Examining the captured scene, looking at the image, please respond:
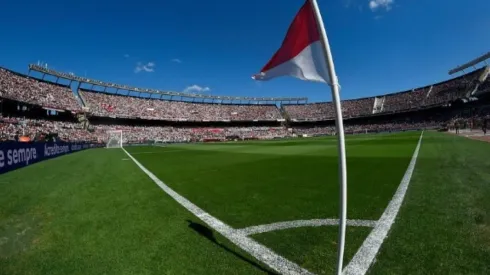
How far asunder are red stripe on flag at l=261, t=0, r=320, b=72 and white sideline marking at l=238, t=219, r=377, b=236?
2.22 m

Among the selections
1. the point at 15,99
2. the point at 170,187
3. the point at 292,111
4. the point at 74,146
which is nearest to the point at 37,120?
the point at 15,99

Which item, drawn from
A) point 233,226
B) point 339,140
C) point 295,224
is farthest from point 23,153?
point 339,140

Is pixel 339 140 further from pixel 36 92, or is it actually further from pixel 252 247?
pixel 36 92

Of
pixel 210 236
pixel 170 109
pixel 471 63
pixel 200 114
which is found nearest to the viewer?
pixel 210 236

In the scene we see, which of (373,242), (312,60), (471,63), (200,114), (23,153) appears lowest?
(23,153)

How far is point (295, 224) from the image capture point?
4.30 metres

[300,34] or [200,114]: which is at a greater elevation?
[200,114]

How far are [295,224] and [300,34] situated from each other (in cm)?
260

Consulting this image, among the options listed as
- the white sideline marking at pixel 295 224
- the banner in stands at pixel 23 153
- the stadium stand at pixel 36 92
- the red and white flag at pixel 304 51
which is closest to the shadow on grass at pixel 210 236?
the white sideline marking at pixel 295 224

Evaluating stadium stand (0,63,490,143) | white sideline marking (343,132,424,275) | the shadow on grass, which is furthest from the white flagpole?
stadium stand (0,63,490,143)

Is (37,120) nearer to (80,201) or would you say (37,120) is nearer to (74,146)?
(74,146)

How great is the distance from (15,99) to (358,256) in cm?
6319

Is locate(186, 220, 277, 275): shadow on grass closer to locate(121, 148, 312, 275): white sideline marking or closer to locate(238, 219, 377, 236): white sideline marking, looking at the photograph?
locate(121, 148, 312, 275): white sideline marking

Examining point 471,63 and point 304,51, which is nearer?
point 304,51
